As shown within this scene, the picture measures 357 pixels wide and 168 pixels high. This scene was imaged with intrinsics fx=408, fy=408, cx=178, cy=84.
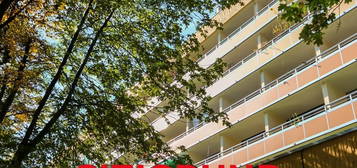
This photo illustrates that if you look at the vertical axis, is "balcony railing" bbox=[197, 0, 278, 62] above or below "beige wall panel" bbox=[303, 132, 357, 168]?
above

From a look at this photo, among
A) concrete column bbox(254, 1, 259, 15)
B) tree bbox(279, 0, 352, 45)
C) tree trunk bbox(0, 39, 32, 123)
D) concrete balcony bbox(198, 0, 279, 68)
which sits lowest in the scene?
tree bbox(279, 0, 352, 45)

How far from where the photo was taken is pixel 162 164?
13.6 meters

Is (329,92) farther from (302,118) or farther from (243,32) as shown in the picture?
(243,32)

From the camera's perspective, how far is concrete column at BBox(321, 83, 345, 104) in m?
20.5

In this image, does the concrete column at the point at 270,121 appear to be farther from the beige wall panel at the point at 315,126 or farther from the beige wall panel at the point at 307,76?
the beige wall panel at the point at 315,126

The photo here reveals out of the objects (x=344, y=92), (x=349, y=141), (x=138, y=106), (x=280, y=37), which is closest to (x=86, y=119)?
(x=138, y=106)

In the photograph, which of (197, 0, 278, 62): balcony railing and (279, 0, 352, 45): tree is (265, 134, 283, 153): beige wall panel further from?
(279, 0, 352, 45): tree

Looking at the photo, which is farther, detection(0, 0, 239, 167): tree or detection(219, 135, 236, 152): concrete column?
detection(219, 135, 236, 152): concrete column

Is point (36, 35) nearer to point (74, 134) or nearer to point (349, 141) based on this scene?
point (74, 134)

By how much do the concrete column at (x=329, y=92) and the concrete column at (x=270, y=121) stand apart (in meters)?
4.16

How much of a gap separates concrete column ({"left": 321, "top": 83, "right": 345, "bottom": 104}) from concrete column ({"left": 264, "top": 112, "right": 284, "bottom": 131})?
4162 mm

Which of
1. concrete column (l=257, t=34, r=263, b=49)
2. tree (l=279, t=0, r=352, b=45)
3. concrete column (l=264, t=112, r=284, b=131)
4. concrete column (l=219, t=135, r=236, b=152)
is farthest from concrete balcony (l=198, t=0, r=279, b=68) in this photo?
tree (l=279, t=0, r=352, b=45)

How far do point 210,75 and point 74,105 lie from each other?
14.8 feet

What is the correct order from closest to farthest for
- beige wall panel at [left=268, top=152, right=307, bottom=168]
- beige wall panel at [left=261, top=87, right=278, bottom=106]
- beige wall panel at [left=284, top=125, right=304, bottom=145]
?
beige wall panel at [left=268, top=152, right=307, bottom=168]
beige wall panel at [left=284, top=125, right=304, bottom=145]
beige wall panel at [left=261, top=87, right=278, bottom=106]
